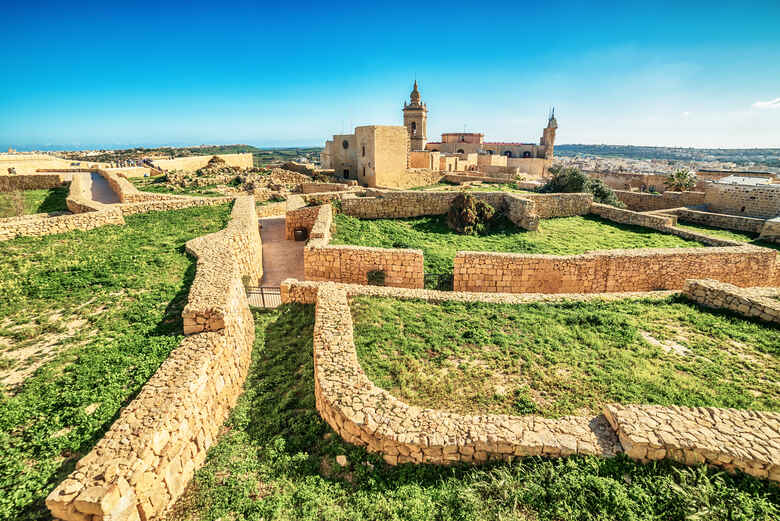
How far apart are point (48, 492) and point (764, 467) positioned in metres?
7.66

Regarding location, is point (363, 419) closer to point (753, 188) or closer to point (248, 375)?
point (248, 375)

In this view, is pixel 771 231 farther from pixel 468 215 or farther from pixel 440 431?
pixel 440 431

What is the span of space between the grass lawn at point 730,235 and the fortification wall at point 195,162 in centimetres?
4060

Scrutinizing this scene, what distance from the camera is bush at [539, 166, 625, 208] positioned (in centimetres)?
2279

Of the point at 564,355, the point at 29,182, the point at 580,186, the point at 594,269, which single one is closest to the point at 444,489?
the point at 564,355

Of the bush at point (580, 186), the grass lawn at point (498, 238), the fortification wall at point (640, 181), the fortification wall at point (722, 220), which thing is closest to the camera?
the grass lawn at point (498, 238)

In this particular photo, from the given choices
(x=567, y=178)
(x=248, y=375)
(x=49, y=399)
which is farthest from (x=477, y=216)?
(x=49, y=399)

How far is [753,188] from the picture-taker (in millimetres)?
18016

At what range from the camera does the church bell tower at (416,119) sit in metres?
52.7

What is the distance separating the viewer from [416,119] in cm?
5297

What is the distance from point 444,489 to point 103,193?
87.8 feet

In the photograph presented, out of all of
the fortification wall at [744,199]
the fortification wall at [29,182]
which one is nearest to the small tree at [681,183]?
the fortification wall at [744,199]

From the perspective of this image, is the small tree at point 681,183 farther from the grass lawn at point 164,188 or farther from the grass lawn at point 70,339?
the grass lawn at point 164,188

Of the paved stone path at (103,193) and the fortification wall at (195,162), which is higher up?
the fortification wall at (195,162)
